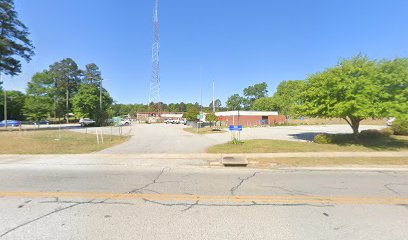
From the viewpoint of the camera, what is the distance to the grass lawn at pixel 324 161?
9695 millimetres

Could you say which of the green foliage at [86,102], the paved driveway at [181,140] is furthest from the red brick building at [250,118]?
the green foliage at [86,102]

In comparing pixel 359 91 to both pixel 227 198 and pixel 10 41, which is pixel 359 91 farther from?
pixel 10 41

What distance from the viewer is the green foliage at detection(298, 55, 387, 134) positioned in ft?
43.7

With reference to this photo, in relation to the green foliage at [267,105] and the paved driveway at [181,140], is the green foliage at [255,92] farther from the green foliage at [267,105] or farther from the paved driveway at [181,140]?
the paved driveway at [181,140]

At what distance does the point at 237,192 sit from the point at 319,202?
1832mm

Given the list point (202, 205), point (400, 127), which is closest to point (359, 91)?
point (400, 127)

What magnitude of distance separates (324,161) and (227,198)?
6758mm

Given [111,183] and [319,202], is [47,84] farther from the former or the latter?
[319,202]

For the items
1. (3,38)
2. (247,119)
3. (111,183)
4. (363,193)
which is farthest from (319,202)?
(247,119)

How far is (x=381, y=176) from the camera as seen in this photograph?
7711 millimetres

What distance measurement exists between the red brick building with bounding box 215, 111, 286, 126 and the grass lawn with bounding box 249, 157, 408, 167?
38.4 meters

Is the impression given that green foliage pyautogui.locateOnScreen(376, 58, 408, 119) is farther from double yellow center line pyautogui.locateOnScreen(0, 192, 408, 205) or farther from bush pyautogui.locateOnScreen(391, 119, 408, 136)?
double yellow center line pyautogui.locateOnScreen(0, 192, 408, 205)

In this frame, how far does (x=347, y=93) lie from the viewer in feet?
45.0

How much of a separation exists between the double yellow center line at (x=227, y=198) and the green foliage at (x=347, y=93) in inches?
372
